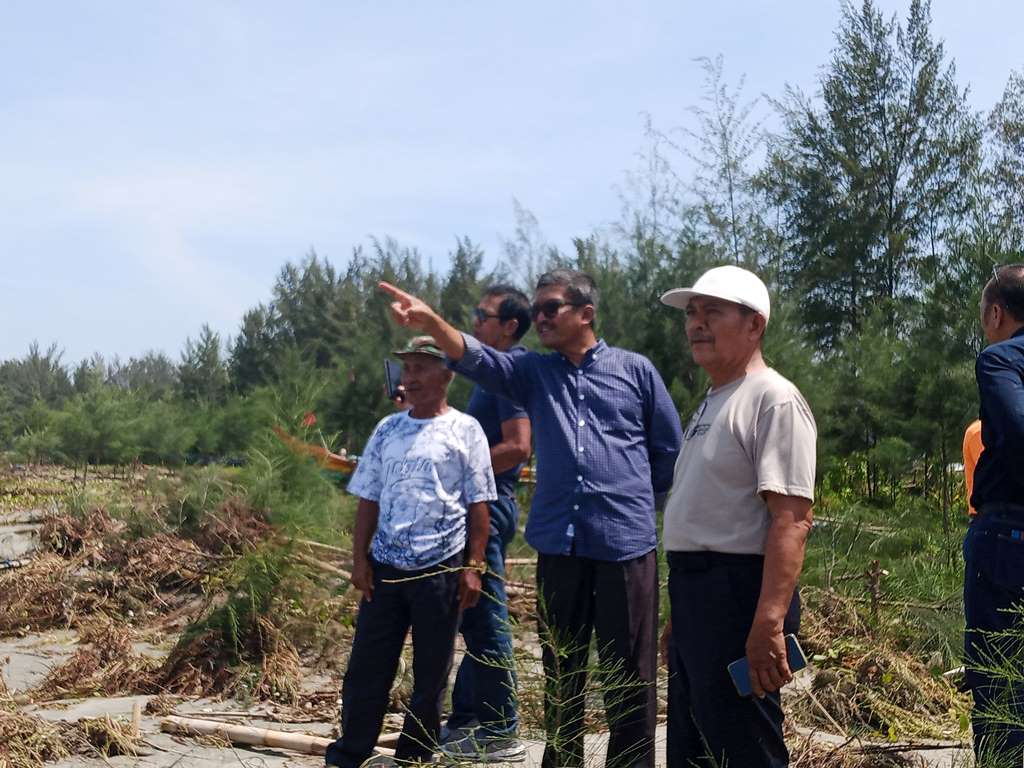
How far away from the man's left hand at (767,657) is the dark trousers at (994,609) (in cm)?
76

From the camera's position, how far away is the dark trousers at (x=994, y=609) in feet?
10.9

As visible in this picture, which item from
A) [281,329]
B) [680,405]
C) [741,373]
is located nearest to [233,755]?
[741,373]

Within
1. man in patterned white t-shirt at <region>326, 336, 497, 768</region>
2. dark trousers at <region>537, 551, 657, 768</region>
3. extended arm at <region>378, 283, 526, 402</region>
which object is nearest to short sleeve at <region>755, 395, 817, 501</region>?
dark trousers at <region>537, 551, 657, 768</region>

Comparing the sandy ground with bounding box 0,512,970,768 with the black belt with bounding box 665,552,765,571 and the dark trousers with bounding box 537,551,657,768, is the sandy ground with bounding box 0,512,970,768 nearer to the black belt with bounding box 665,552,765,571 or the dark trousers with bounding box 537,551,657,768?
the dark trousers with bounding box 537,551,657,768

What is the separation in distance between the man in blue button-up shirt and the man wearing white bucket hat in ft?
2.36

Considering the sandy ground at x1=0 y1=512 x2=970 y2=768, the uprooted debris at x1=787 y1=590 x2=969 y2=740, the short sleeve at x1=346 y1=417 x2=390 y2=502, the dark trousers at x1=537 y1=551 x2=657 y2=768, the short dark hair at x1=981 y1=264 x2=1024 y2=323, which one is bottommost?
the sandy ground at x1=0 y1=512 x2=970 y2=768

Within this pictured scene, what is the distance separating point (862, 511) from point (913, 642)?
1.80 metres

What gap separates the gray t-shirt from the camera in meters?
3.01

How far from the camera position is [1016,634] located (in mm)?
3109

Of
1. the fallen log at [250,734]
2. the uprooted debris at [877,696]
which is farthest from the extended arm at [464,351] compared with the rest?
the uprooted debris at [877,696]

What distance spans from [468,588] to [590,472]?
0.82 meters

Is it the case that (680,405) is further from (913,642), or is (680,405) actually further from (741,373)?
(741,373)

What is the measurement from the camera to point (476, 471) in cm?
469

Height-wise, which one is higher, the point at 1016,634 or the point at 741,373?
the point at 741,373
